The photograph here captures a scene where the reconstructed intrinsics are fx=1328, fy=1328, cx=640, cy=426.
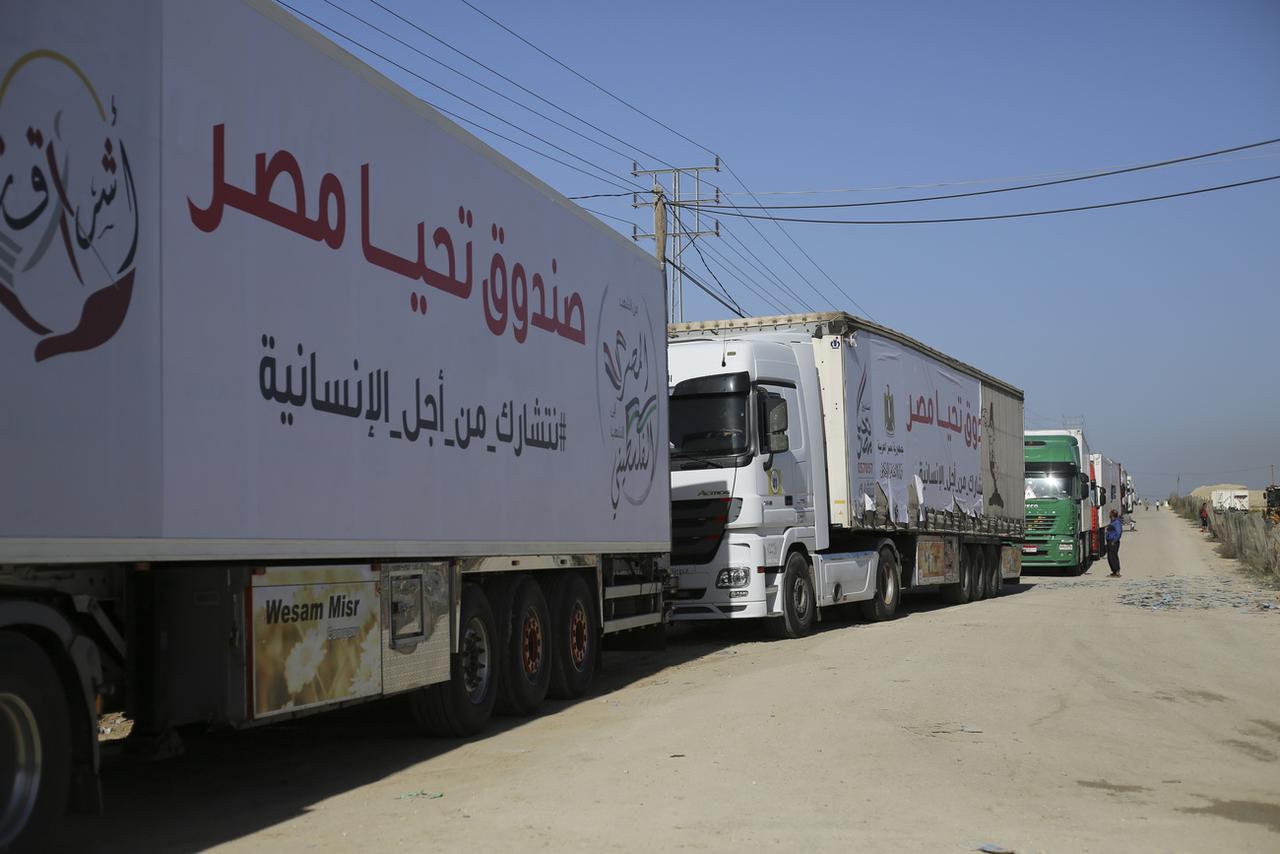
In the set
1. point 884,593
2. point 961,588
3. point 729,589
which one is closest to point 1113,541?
point 961,588

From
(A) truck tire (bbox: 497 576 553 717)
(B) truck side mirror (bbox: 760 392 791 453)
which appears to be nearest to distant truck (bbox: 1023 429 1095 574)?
(B) truck side mirror (bbox: 760 392 791 453)

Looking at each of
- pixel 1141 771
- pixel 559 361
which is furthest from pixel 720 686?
pixel 1141 771

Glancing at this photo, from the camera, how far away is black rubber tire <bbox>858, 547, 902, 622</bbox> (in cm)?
1927

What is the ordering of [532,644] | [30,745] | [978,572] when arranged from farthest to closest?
[978,572] → [532,644] → [30,745]

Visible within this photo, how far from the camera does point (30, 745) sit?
A: 538 centimetres

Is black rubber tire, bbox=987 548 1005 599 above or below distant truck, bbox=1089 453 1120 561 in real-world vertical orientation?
below

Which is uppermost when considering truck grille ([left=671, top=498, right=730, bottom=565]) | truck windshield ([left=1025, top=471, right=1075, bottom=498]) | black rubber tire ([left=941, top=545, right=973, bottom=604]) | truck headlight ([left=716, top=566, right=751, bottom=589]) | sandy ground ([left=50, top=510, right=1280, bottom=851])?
truck windshield ([left=1025, top=471, right=1075, bottom=498])

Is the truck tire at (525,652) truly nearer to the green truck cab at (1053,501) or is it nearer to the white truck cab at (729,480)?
the white truck cab at (729,480)

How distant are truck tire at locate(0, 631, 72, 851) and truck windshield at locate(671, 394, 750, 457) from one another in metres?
10.5

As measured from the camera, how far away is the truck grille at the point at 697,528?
15445 millimetres

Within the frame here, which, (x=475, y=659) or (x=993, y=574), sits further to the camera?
(x=993, y=574)

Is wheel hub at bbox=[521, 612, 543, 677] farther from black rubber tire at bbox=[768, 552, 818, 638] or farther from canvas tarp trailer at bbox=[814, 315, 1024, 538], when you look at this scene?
canvas tarp trailer at bbox=[814, 315, 1024, 538]

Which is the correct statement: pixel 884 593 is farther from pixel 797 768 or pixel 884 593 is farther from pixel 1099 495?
pixel 1099 495

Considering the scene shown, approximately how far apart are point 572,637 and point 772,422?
481 centimetres
